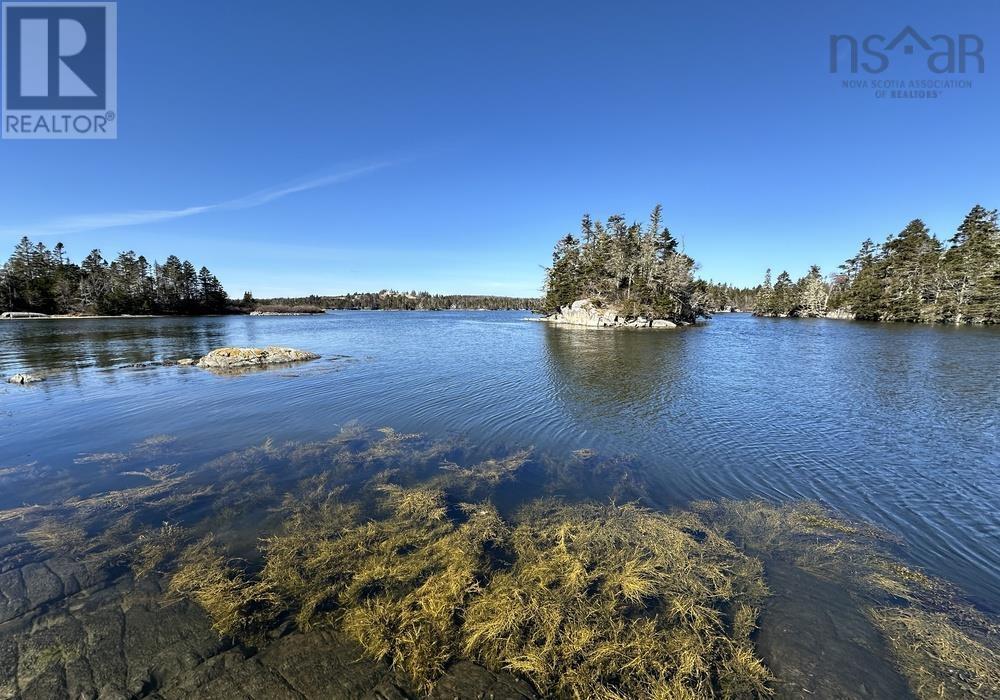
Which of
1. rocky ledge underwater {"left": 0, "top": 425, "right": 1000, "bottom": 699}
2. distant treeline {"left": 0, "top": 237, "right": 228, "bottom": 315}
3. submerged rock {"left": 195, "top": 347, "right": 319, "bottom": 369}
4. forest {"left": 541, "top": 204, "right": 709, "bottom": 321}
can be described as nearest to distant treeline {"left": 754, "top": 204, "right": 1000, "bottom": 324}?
forest {"left": 541, "top": 204, "right": 709, "bottom": 321}

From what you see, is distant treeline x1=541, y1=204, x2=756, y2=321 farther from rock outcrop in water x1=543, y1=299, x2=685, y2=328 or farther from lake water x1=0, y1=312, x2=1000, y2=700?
lake water x1=0, y1=312, x2=1000, y2=700

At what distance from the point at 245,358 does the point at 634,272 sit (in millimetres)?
75159

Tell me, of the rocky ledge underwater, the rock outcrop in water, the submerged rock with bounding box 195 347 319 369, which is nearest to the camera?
the rocky ledge underwater

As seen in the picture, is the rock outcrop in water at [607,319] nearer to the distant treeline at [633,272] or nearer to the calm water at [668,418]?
the distant treeline at [633,272]

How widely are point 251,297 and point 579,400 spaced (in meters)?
196

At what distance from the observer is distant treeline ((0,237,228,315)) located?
105m

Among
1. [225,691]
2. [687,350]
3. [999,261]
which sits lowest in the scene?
[225,691]

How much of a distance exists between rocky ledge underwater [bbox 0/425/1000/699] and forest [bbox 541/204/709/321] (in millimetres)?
76690

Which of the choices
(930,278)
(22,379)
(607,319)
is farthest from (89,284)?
(930,278)

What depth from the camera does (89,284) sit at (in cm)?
10994

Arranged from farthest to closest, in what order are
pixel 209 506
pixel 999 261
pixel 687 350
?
pixel 999 261 < pixel 687 350 < pixel 209 506

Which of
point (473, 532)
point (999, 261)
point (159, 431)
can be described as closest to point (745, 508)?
point (473, 532)

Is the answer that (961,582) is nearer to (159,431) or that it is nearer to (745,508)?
(745,508)

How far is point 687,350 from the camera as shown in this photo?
40.8 metres
